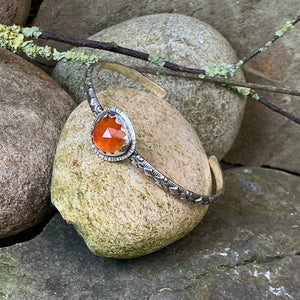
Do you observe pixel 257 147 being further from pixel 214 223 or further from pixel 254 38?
pixel 214 223

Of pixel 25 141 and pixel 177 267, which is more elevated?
pixel 25 141

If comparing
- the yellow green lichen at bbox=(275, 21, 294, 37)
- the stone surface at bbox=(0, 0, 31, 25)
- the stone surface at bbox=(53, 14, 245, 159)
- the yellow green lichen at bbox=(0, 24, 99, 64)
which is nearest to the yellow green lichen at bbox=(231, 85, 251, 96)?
the stone surface at bbox=(53, 14, 245, 159)

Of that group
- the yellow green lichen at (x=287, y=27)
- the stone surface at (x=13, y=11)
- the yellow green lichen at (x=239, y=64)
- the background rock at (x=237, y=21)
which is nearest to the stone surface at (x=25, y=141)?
the stone surface at (x=13, y=11)

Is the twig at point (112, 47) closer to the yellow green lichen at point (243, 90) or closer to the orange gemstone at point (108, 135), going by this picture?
the yellow green lichen at point (243, 90)

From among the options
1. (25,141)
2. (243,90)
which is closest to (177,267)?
(25,141)

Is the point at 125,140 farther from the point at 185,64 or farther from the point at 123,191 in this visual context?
the point at 185,64

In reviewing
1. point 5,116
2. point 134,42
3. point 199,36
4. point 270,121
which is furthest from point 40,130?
point 270,121
